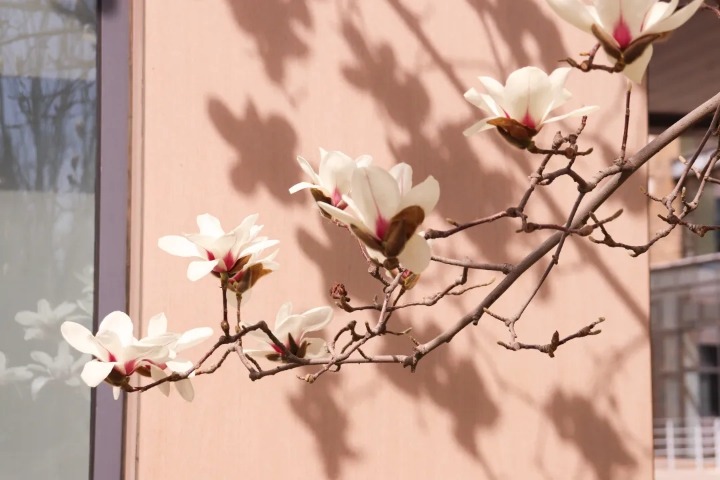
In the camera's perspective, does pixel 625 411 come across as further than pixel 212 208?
Yes

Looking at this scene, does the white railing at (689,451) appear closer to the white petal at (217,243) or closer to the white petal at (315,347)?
the white petal at (315,347)

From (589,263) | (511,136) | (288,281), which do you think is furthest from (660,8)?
(589,263)

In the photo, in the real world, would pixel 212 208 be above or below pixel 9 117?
below

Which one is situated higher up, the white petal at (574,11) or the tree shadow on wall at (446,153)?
the tree shadow on wall at (446,153)

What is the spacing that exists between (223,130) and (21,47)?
0.49 metres

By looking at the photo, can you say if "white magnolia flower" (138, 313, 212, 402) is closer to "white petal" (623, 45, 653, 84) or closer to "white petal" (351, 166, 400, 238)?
"white petal" (351, 166, 400, 238)

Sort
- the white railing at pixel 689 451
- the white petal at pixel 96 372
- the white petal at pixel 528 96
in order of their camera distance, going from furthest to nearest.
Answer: the white railing at pixel 689 451 → the white petal at pixel 96 372 → the white petal at pixel 528 96

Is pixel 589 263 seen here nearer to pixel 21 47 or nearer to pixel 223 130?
pixel 223 130

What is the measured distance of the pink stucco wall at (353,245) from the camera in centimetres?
212

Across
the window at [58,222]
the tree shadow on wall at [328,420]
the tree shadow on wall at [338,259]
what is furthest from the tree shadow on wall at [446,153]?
the window at [58,222]

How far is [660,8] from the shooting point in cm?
92

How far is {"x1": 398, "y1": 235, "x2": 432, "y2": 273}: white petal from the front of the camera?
96cm

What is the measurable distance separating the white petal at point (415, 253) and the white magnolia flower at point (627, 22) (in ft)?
0.85

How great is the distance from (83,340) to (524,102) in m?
0.61
